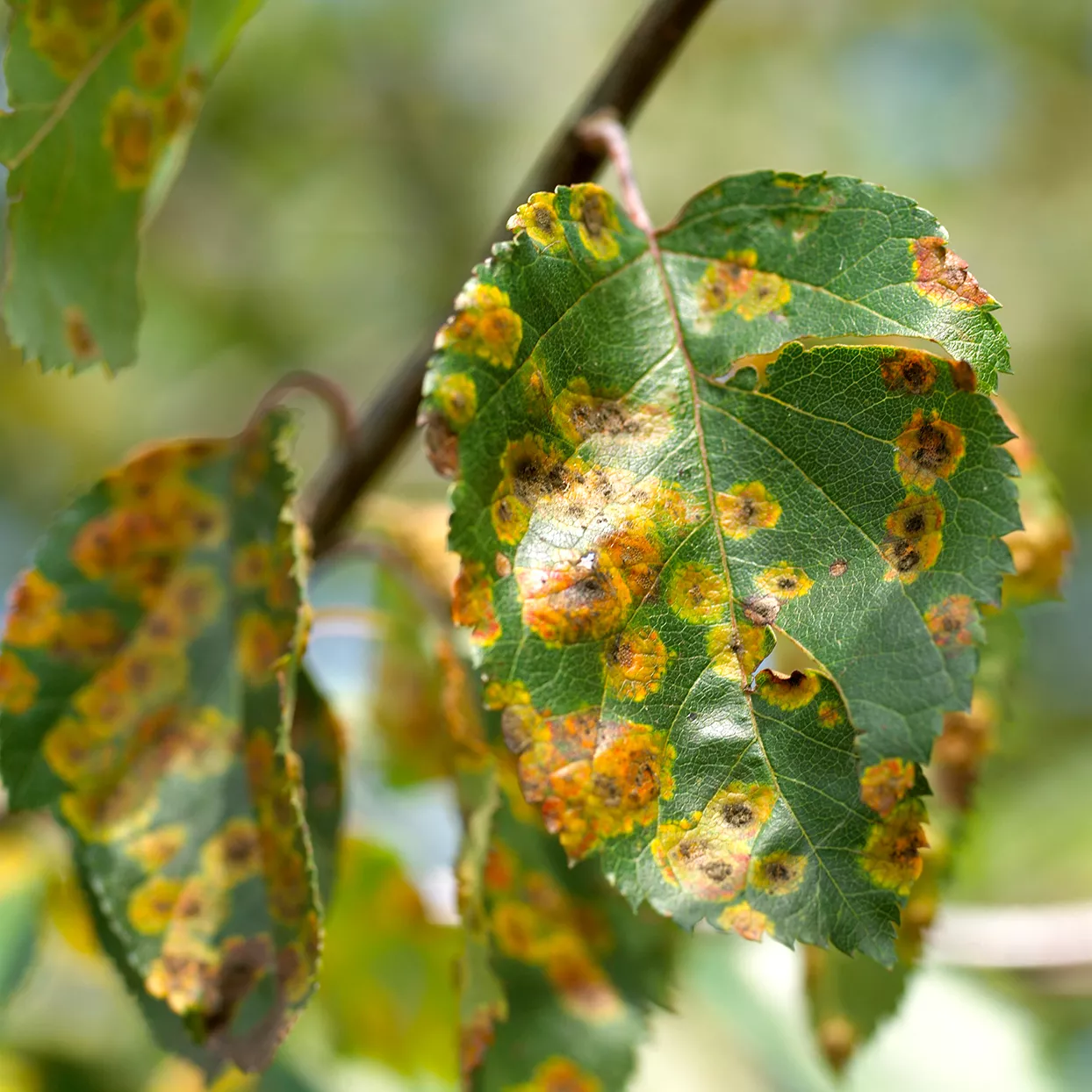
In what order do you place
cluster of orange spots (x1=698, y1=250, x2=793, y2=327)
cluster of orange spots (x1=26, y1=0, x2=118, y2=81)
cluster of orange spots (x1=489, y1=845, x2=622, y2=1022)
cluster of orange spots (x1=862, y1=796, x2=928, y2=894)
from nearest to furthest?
cluster of orange spots (x1=862, y1=796, x2=928, y2=894)
cluster of orange spots (x1=698, y1=250, x2=793, y2=327)
cluster of orange spots (x1=26, y1=0, x2=118, y2=81)
cluster of orange spots (x1=489, y1=845, x2=622, y2=1022)

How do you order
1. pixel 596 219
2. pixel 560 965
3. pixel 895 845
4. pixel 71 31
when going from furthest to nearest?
pixel 560 965, pixel 71 31, pixel 596 219, pixel 895 845

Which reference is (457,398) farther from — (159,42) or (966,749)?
(966,749)

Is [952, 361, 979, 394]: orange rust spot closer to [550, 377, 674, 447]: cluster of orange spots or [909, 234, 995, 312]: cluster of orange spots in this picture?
[909, 234, 995, 312]: cluster of orange spots

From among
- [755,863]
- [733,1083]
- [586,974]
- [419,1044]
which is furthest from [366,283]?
[755,863]

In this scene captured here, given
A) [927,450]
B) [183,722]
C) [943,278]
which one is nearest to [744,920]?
[927,450]

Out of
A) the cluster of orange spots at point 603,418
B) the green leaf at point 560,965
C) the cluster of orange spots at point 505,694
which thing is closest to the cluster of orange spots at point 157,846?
the green leaf at point 560,965

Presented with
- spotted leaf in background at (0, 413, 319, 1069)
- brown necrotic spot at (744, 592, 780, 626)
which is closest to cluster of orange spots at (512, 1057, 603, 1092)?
spotted leaf in background at (0, 413, 319, 1069)

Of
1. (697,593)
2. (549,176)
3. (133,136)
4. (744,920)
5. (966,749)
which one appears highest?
(133,136)
